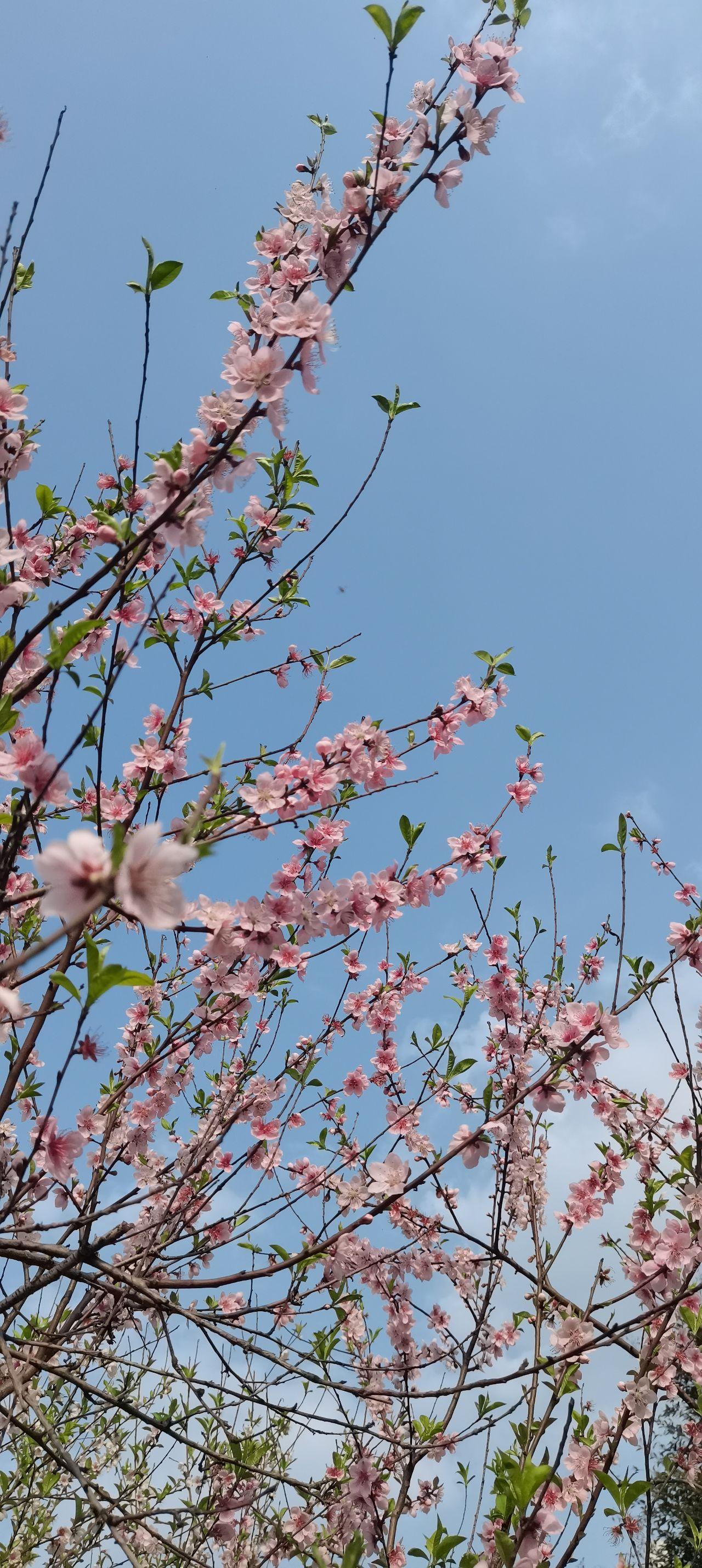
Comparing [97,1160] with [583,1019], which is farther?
[97,1160]

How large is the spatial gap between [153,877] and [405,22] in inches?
86.9

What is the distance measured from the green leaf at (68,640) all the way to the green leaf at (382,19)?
66.1 inches

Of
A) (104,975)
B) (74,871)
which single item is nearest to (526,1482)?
(104,975)

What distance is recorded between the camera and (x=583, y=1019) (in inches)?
113

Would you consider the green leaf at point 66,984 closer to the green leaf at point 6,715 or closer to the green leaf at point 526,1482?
the green leaf at point 6,715

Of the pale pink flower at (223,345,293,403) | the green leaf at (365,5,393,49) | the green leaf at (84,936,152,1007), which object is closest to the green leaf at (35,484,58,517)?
the pale pink flower at (223,345,293,403)

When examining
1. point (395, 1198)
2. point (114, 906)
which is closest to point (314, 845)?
point (114, 906)

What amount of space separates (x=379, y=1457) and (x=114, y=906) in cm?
274

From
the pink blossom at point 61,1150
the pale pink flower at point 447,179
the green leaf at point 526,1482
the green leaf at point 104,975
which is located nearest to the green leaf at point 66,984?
the green leaf at point 104,975

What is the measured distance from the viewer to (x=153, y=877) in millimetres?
1034

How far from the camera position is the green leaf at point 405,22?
6.77 ft

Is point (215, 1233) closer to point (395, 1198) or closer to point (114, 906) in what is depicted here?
point (395, 1198)

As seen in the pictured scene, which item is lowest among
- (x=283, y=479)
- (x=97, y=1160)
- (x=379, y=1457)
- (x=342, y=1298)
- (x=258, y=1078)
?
(x=379, y=1457)

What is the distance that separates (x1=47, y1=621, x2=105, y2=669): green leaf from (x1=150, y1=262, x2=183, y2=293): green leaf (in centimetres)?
101
